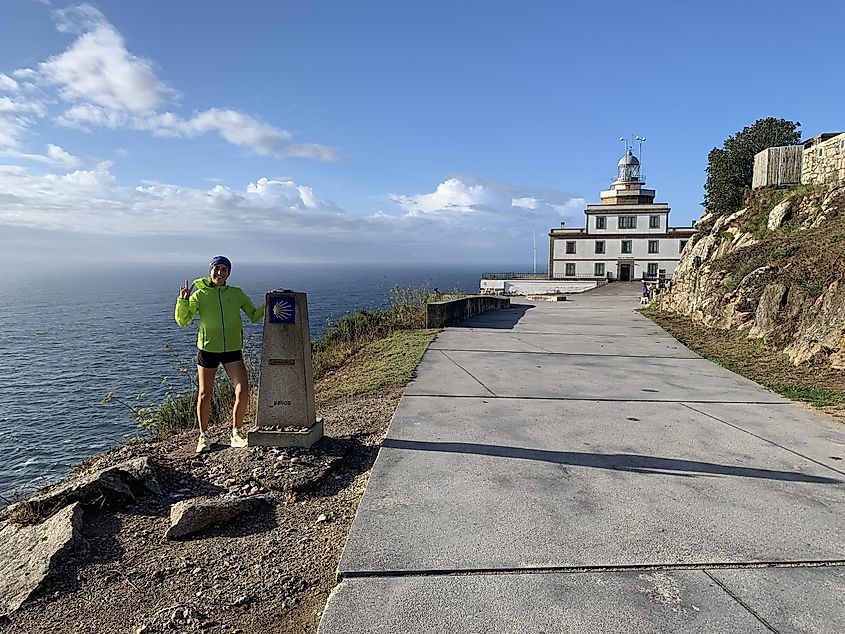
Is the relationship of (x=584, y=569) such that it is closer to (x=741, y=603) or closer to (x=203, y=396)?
(x=741, y=603)

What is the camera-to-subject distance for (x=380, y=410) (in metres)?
6.57

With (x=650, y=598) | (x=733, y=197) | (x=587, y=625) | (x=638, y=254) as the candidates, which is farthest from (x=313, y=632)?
(x=638, y=254)

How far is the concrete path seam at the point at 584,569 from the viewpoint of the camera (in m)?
3.10

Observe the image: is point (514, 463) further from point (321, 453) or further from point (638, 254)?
point (638, 254)

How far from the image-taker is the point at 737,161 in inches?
1188

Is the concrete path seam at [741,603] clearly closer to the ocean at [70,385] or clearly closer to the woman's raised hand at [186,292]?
the woman's raised hand at [186,292]

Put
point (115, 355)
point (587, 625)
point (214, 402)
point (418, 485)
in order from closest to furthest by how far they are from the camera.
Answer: point (587, 625) → point (418, 485) → point (214, 402) → point (115, 355)

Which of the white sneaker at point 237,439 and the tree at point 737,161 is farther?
the tree at point 737,161

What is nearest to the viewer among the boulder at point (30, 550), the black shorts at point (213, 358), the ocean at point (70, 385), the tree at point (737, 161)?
the boulder at point (30, 550)

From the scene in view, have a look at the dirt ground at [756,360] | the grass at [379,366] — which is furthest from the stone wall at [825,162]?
the grass at [379,366]

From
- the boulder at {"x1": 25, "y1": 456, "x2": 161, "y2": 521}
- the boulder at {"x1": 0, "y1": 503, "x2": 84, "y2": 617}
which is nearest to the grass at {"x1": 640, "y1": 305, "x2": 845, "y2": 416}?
the boulder at {"x1": 25, "y1": 456, "x2": 161, "y2": 521}

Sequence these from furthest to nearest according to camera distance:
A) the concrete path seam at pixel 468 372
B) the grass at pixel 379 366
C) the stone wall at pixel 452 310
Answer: the stone wall at pixel 452 310 < the grass at pixel 379 366 < the concrete path seam at pixel 468 372

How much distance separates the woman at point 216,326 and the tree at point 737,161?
77.8 feet

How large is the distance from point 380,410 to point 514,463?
219 cm
